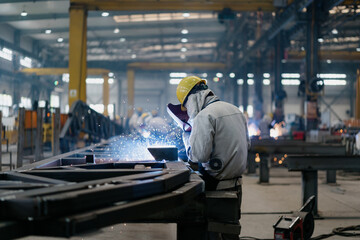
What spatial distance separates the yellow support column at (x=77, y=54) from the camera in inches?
449

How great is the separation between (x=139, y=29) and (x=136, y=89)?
1154cm

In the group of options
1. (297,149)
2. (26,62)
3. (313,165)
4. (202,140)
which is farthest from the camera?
(26,62)

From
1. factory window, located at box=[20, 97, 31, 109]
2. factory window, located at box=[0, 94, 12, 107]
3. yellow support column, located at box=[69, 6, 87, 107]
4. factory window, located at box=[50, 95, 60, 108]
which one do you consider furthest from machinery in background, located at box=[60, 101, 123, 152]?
factory window, located at box=[50, 95, 60, 108]

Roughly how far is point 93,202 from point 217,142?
4.70ft

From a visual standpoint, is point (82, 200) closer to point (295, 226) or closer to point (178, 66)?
point (295, 226)

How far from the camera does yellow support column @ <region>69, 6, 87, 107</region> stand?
449 inches

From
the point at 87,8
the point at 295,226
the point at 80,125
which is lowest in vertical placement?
the point at 295,226

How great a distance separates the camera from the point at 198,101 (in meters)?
2.87

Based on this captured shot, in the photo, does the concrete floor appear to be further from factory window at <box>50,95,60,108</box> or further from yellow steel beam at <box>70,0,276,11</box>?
factory window at <box>50,95,60,108</box>

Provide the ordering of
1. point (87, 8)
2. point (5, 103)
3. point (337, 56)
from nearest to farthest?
point (87, 8) < point (337, 56) < point (5, 103)

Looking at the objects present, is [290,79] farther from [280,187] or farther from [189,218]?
[189,218]

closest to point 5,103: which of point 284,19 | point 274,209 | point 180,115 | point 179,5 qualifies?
point 179,5

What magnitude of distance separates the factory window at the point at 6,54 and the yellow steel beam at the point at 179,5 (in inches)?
316

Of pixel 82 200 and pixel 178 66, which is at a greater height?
pixel 178 66
